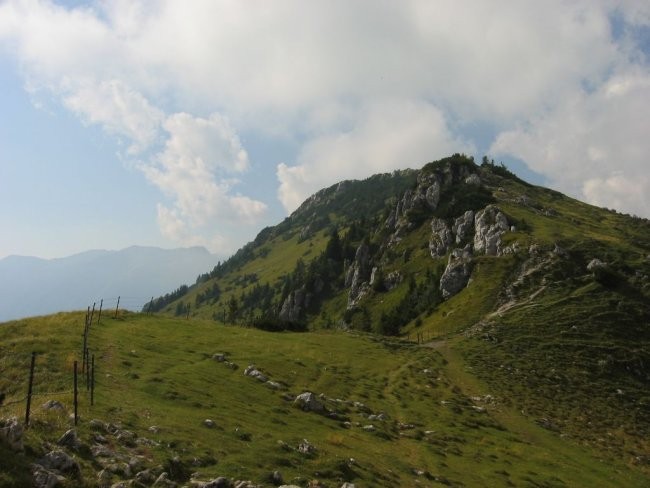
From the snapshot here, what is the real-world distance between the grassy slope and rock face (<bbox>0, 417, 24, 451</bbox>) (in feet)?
2.43

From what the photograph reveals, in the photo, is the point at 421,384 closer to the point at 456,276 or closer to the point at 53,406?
the point at 53,406

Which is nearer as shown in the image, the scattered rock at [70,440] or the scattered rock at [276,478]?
the scattered rock at [70,440]

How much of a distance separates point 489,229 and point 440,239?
105 ft

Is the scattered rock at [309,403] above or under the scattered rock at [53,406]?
under

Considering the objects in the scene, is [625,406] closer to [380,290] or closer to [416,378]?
[416,378]

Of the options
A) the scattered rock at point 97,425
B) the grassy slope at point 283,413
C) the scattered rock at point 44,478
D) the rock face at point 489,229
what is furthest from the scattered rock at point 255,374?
the rock face at point 489,229

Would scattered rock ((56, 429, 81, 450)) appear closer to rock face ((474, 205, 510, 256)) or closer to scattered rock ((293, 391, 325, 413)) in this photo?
scattered rock ((293, 391, 325, 413))

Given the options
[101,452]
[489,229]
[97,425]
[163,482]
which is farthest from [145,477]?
[489,229]

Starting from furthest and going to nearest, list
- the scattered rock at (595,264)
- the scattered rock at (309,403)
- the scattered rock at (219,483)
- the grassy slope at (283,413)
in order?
the scattered rock at (595,264) < the scattered rock at (309,403) < the grassy slope at (283,413) < the scattered rock at (219,483)

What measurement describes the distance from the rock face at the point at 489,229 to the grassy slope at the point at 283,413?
69585 millimetres

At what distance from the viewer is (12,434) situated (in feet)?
57.4

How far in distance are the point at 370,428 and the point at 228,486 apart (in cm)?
2330

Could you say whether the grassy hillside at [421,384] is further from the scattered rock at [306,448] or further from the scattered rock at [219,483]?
the scattered rock at [219,483]

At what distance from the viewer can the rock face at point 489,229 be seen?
5363 inches
